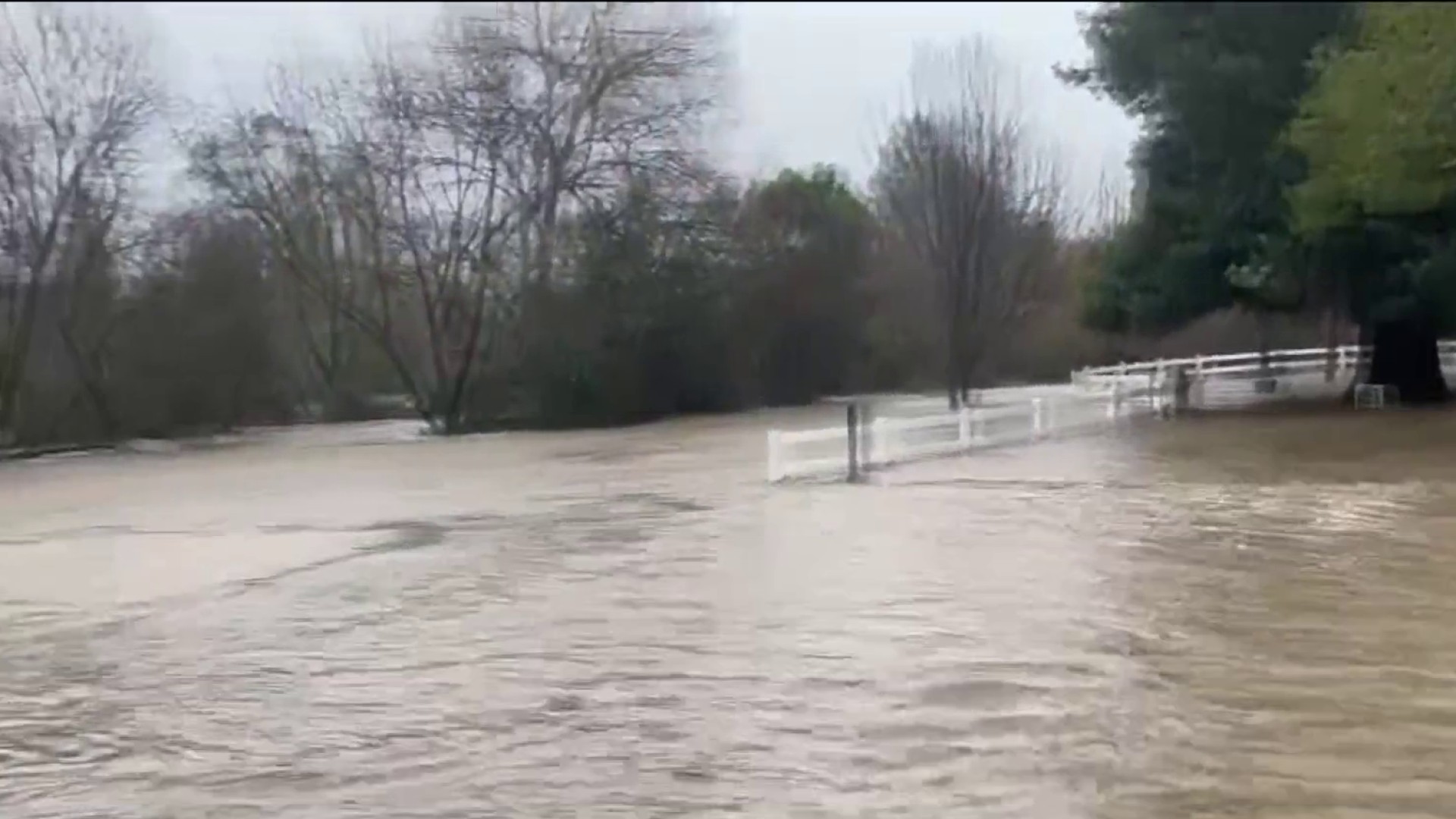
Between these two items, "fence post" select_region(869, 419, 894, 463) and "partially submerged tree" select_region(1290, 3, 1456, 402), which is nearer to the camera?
"fence post" select_region(869, 419, 894, 463)

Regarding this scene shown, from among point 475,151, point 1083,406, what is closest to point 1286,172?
point 1083,406

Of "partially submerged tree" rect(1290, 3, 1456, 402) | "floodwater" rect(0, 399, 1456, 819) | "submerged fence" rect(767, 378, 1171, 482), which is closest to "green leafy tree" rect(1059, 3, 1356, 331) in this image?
A: "partially submerged tree" rect(1290, 3, 1456, 402)

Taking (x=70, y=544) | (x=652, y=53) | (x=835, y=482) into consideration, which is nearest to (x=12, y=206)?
(x=652, y=53)

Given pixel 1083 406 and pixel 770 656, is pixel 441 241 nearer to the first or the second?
pixel 1083 406

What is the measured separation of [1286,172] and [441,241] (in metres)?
22.0

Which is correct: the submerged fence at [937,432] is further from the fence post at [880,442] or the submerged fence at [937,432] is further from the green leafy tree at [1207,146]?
the green leafy tree at [1207,146]

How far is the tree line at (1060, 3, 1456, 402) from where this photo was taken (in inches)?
1004

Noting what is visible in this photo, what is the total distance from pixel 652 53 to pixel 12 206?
15.6m

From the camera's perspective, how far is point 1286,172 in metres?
29.9

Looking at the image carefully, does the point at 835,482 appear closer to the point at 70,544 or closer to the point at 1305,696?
the point at 70,544

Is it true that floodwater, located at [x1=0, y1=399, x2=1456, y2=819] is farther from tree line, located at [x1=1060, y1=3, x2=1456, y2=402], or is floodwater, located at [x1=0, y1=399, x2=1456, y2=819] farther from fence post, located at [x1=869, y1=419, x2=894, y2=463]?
tree line, located at [x1=1060, y1=3, x2=1456, y2=402]

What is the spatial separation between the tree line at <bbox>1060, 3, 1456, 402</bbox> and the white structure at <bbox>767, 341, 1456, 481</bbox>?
1577mm

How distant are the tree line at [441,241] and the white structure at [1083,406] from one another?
572 centimetres

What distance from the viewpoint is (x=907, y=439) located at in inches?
873
